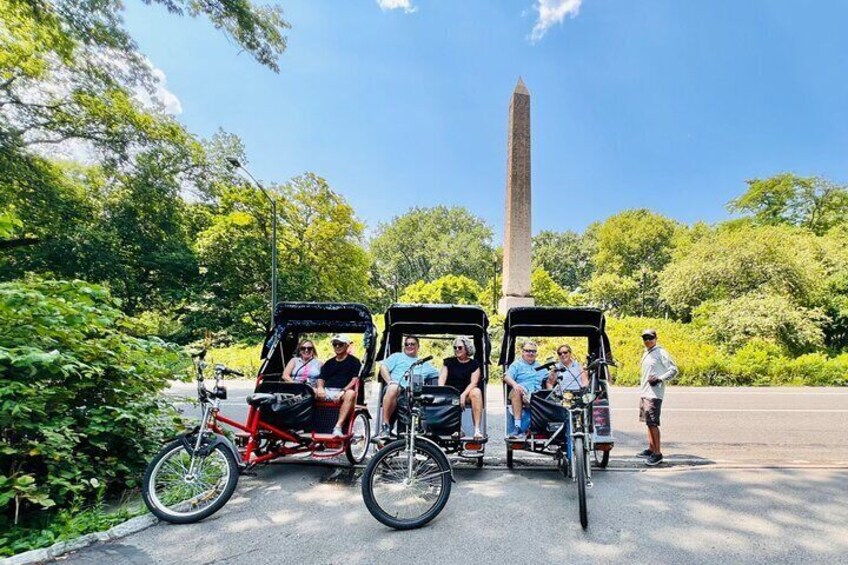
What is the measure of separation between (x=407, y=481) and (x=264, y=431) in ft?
6.32

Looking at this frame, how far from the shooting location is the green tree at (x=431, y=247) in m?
46.7

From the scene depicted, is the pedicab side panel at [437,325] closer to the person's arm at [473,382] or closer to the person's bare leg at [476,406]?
the person's arm at [473,382]

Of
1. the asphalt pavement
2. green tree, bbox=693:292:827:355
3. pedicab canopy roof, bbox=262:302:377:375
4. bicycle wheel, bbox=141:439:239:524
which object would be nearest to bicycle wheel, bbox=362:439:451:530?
the asphalt pavement

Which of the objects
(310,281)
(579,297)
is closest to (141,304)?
(310,281)

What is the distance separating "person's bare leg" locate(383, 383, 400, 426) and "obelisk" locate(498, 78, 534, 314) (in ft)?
33.7

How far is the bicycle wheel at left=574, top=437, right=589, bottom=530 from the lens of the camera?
10.8 ft

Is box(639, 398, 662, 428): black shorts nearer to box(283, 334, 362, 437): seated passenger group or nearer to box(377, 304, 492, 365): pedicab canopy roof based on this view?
box(377, 304, 492, 365): pedicab canopy roof

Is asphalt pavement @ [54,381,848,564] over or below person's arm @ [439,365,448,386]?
below

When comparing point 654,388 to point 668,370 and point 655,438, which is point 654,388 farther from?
point 655,438

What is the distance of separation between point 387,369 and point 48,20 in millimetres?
12532

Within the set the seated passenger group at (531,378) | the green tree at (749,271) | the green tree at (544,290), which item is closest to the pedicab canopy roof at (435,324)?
the seated passenger group at (531,378)

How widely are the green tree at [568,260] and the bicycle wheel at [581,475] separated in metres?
47.5

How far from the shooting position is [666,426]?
7.23 meters

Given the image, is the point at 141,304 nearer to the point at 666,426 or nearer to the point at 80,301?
the point at 80,301
